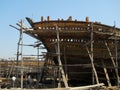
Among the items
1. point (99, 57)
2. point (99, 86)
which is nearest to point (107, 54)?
point (99, 57)

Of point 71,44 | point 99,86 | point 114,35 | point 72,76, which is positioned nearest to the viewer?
point 99,86

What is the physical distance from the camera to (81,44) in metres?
19.2

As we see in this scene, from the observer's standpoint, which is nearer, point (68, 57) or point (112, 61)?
point (112, 61)

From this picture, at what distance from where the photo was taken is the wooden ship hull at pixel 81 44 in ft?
59.1

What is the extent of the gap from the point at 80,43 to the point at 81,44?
0.33 feet

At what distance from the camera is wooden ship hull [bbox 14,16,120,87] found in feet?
59.1

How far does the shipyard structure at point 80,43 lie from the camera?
59.1 ft

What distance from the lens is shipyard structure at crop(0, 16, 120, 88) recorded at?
18000mm

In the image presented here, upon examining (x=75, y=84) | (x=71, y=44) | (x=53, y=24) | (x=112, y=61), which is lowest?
(x=75, y=84)

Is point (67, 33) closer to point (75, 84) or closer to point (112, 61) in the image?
point (112, 61)

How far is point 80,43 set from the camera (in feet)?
63.2

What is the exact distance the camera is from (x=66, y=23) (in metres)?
18.6

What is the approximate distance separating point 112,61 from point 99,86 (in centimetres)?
312

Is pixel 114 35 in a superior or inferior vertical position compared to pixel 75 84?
superior
